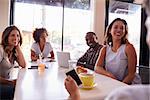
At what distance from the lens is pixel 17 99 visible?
53.4 inches

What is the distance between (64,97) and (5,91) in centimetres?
128

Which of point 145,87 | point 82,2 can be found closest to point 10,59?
point 145,87

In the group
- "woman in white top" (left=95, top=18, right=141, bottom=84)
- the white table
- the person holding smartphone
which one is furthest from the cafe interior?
the white table

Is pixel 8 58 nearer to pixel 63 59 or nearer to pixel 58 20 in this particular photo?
pixel 63 59

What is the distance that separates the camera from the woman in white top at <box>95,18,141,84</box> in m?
2.25

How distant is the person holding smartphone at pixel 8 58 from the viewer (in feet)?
7.84

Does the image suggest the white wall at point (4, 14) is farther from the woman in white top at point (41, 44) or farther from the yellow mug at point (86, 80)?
the yellow mug at point (86, 80)

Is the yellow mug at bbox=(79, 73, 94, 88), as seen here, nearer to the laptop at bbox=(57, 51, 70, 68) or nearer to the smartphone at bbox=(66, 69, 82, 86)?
the smartphone at bbox=(66, 69, 82, 86)

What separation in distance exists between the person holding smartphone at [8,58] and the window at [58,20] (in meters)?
2.52

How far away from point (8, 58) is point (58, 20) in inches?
124

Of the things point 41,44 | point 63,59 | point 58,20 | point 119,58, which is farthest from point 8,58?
point 58,20

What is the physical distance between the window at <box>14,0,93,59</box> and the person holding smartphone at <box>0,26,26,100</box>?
2524 mm

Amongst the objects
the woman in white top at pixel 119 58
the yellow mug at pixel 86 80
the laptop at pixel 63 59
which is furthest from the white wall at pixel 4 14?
the yellow mug at pixel 86 80

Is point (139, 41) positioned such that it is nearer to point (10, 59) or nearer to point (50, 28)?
point (50, 28)
